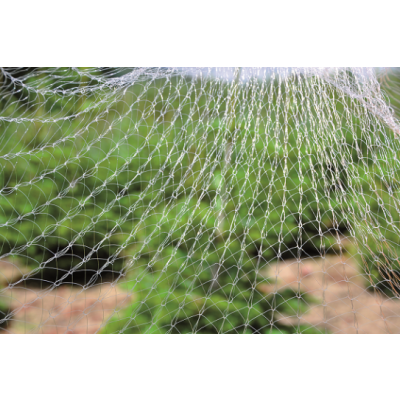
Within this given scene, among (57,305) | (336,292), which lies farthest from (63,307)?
(336,292)

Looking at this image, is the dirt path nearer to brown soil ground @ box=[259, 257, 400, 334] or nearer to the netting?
the netting

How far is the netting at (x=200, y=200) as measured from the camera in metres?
0.89

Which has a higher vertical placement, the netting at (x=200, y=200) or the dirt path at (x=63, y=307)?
the netting at (x=200, y=200)

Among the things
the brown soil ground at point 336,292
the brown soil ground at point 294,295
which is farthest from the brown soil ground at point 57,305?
the brown soil ground at point 336,292

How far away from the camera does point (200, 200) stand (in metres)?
0.92

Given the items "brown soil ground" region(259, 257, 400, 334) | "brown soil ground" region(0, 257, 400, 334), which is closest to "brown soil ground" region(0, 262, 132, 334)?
"brown soil ground" region(0, 257, 400, 334)

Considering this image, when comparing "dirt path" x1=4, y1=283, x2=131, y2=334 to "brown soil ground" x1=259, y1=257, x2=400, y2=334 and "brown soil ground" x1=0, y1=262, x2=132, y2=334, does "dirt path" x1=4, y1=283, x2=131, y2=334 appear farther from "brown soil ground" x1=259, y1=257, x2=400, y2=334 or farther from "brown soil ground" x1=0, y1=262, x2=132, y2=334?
"brown soil ground" x1=259, y1=257, x2=400, y2=334

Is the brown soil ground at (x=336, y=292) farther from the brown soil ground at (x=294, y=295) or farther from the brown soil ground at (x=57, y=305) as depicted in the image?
the brown soil ground at (x=57, y=305)

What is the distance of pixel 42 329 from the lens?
2.89ft

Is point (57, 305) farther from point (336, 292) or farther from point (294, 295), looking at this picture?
point (336, 292)

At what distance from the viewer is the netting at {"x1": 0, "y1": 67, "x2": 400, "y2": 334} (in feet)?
2.93

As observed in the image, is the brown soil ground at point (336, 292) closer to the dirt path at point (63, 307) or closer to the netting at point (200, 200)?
the netting at point (200, 200)

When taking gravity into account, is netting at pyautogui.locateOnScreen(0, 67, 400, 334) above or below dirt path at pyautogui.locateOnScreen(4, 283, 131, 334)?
above

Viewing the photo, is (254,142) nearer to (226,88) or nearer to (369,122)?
(226,88)
